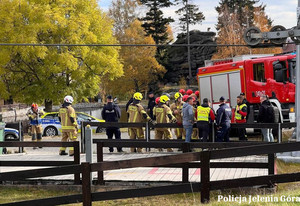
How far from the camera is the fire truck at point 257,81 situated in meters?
18.7

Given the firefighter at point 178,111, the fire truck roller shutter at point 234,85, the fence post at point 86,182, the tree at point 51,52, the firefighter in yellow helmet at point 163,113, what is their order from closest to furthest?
the fence post at point 86,182
the firefighter in yellow helmet at point 163,113
the firefighter at point 178,111
the fire truck roller shutter at point 234,85
the tree at point 51,52

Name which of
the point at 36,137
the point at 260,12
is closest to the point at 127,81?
the point at 260,12

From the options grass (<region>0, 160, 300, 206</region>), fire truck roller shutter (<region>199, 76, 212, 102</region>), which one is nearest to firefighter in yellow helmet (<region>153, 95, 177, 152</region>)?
grass (<region>0, 160, 300, 206</region>)

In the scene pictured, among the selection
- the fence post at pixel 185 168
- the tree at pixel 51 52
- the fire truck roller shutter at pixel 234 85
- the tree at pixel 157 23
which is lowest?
the fence post at pixel 185 168

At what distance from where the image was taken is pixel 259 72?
1955cm

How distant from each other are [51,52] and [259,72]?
1617 cm

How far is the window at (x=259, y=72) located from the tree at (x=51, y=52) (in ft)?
48.6

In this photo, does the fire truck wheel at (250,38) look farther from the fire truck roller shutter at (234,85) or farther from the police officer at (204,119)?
the fire truck roller shutter at (234,85)

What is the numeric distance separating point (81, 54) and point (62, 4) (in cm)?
357

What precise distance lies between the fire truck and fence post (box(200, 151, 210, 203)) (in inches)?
409

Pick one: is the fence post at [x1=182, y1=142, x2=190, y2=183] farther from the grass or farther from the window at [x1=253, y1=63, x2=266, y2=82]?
the window at [x1=253, y1=63, x2=266, y2=82]

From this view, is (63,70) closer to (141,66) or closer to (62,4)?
(62,4)

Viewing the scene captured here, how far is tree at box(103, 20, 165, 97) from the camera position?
202ft

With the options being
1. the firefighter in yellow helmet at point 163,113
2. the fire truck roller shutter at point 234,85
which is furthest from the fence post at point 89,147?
the fire truck roller shutter at point 234,85
